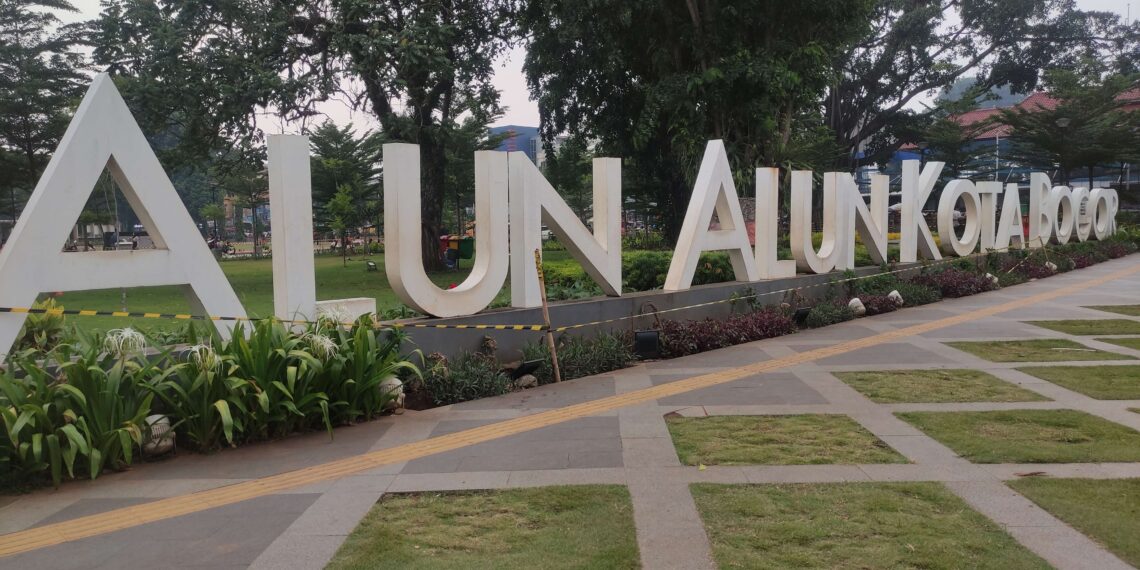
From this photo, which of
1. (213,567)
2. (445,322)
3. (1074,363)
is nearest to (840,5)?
(1074,363)

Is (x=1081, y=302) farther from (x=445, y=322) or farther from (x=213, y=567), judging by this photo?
(x=213, y=567)

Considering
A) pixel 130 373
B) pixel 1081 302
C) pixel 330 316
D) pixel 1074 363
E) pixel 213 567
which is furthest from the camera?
pixel 1081 302

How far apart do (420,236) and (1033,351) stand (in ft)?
24.8

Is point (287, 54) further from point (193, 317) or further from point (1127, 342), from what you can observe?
point (1127, 342)

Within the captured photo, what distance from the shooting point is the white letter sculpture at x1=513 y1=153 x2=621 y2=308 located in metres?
8.76

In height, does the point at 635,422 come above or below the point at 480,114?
below

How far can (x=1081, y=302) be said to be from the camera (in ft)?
47.9

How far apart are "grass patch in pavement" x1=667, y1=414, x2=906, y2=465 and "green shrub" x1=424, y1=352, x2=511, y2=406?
1.99 meters

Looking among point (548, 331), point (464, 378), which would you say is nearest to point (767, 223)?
point (548, 331)

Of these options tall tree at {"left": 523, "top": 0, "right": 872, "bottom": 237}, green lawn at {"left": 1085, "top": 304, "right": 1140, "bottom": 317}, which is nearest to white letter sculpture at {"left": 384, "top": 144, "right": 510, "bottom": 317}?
tall tree at {"left": 523, "top": 0, "right": 872, "bottom": 237}

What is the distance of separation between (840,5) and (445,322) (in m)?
11.6

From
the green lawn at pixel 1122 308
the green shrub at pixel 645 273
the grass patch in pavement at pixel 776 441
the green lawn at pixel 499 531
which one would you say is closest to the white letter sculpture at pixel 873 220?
the green lawn at pixel 1122 308

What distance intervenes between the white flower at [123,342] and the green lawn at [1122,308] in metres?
14.1

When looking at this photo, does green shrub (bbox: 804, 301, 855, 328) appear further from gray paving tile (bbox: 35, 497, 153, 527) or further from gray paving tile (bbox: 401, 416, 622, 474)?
gray paving tile (bbox: 35, 497, 153, 527)
